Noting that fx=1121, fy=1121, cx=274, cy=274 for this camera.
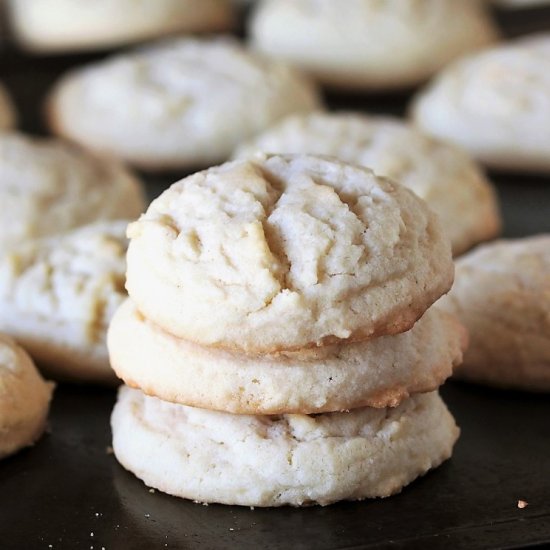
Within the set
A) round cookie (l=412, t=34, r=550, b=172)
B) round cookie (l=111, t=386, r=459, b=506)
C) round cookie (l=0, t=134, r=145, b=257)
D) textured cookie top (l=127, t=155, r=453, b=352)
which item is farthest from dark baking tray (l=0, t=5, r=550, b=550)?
round cookie (l=412, t=34, r=550, b=172)

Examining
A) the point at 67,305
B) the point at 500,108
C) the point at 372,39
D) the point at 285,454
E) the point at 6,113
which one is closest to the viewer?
the point at 285,454

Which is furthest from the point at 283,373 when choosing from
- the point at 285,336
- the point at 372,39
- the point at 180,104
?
the point at 372,39

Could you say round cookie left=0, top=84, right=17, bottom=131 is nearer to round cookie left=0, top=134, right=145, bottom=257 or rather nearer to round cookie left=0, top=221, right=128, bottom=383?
round cookie left=0, top=134, right=145, bottom=257

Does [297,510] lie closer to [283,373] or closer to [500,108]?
[283,373]

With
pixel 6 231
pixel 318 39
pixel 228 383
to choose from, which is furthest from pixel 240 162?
pixel 318 39

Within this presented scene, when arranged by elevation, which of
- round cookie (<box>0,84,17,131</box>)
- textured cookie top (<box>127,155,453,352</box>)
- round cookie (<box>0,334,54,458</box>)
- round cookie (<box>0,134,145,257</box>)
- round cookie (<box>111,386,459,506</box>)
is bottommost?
round cookie (<box>0,84,17,131</box>)

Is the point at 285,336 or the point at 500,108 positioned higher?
the point at 285,336

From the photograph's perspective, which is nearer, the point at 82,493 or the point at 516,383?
the point at 82,493

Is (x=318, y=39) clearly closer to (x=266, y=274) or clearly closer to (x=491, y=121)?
(x=491, y=121)
